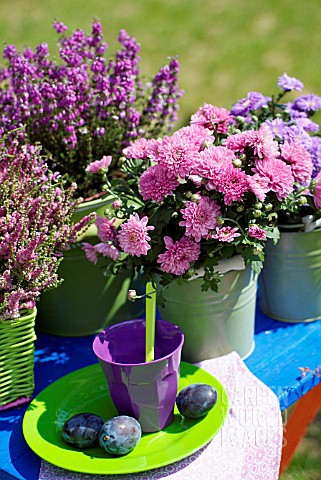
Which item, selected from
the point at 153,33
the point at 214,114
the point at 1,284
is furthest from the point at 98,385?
the point at 153,33

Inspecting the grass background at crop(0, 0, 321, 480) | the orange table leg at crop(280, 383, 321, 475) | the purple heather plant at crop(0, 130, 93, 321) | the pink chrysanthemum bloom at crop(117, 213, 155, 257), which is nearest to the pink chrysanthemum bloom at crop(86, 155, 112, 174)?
the purple heather plant at crop(0, 130, 93, 321)

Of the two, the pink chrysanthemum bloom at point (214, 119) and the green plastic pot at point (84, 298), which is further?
the green plastic pot at point (84, 298)

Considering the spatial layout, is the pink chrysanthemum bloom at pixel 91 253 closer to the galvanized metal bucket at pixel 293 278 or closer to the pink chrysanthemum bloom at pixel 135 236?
the pink chrysanthemum bloom at pixel 135 236

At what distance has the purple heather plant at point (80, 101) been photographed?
1.41 m

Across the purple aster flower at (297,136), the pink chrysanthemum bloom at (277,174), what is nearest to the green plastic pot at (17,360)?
the pink chrysanthemum bloom at (277,174)

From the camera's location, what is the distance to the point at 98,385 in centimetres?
129

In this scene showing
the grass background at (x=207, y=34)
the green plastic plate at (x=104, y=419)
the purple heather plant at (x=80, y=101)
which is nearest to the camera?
the green plastic plate at (x=104, y=419)

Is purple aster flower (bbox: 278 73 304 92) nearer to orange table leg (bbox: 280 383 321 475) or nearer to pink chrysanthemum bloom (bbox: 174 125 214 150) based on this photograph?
pink chrysanthemum bloom (bbox: 174 125 214 150)

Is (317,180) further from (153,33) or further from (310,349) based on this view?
(153,33)

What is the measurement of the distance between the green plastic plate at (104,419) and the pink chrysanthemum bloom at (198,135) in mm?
427

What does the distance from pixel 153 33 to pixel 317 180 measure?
430cm

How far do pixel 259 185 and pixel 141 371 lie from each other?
358 millimetres

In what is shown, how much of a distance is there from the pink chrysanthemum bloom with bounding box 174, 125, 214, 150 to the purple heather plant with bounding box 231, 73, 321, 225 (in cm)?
13

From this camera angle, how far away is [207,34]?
5215 millimetres
